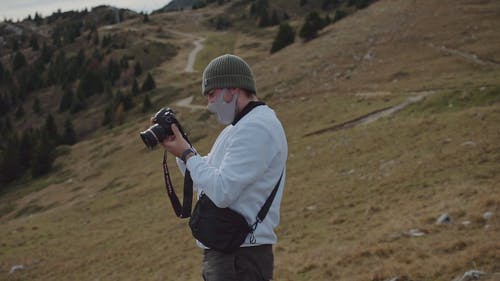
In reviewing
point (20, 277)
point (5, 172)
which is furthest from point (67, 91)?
point (20, 277)

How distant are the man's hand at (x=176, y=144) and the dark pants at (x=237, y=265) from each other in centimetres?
97

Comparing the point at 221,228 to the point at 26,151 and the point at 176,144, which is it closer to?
the point at 176,144

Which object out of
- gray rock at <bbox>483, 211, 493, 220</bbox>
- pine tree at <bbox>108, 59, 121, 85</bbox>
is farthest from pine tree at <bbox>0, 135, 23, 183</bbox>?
gray rock at <bbox>483, 211, 493, 220</bbox>

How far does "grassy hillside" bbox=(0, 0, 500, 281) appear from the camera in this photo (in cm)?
1201

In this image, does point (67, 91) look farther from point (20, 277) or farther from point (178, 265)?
point (178, 265)

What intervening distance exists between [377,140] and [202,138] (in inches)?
1014

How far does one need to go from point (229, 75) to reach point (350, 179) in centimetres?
1811

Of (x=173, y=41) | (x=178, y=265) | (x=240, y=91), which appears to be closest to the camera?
(x=240, y=91)

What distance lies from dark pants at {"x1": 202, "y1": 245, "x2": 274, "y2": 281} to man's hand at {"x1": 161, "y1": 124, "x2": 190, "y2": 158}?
0.97 m

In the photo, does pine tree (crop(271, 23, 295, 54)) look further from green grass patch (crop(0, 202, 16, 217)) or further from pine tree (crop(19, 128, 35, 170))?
green grass patch (crop(0, 202, 16, 217))

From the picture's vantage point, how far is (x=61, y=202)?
4950 cm

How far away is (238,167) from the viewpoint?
13.5 feet

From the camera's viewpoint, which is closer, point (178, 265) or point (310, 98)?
point (178, 265)

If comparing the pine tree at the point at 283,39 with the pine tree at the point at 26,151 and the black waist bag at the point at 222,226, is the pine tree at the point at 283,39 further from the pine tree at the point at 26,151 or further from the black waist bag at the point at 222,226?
the black waist bag at the point at 222,226
